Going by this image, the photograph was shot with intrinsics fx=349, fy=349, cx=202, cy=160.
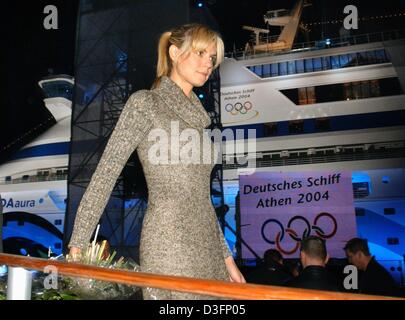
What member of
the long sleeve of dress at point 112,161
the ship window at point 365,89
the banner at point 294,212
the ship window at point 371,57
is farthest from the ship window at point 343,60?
the long sleeve of dress at point 112,161

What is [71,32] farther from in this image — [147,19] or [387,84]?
[387,84]

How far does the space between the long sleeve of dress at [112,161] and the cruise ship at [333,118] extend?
962 cm

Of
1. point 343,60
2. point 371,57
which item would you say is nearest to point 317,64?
point 343,60

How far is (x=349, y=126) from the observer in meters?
10.5

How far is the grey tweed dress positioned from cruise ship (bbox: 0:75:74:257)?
1269cm

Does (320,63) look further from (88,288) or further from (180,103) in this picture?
(88,288)

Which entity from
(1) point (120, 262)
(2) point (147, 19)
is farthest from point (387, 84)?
(1) point (120, 262)

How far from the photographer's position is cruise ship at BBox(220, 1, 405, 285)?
31.6ft

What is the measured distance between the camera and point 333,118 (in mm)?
10680

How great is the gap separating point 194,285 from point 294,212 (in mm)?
7616

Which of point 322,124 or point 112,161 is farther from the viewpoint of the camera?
point 322,124

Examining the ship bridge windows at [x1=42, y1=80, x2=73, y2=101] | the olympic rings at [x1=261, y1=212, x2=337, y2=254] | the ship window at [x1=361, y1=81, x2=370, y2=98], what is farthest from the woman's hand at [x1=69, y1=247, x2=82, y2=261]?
the ship bridge windows at [x1=42, y1=80, x2=73, y2=101]

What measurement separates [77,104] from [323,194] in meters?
5.66

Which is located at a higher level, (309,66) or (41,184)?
(309,66)
